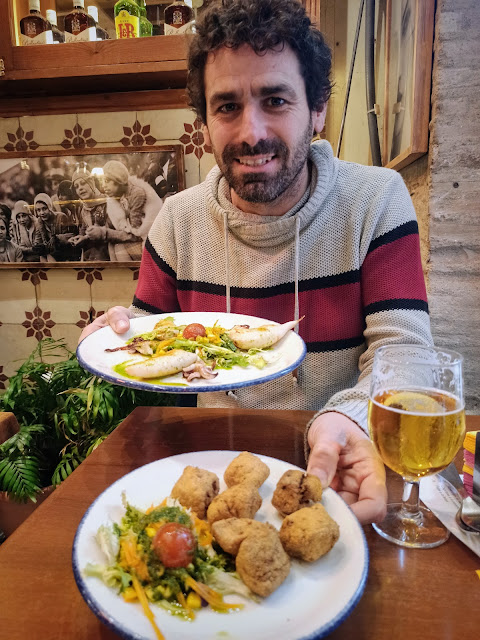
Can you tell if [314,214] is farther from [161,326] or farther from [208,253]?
[161,326]

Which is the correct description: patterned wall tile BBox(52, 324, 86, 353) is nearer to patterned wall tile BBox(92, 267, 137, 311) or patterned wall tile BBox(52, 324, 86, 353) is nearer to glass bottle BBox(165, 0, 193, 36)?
patterned wall tile BBox(92, 267, 137, 311)

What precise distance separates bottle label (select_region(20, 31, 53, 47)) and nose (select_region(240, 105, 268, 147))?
6.55 ft

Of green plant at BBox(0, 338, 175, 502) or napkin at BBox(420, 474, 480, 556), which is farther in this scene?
green plant at BBox(0, 338, 175, 502)

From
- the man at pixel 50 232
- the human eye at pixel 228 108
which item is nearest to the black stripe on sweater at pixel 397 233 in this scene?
the human eye at pixel 228 108

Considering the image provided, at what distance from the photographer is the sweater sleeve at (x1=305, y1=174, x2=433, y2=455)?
1531 millimetres

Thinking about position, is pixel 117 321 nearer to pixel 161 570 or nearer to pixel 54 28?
pixel 161 570

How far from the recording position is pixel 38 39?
2.83m

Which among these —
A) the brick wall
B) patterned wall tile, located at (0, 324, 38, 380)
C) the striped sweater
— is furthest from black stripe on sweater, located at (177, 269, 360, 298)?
patterned wall tile, located at (0, 324, 38, 380)

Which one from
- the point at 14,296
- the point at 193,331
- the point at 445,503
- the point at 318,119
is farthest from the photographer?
the point at 14,296

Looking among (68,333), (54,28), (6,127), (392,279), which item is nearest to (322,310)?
(392,279)

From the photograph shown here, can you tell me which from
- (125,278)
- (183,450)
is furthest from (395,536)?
(125,278)

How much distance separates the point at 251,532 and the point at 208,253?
1388 mm

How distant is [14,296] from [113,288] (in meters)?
0.83

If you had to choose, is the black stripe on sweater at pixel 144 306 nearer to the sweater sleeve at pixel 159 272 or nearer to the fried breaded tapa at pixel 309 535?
the sweater sleeve at pixel 159 272
